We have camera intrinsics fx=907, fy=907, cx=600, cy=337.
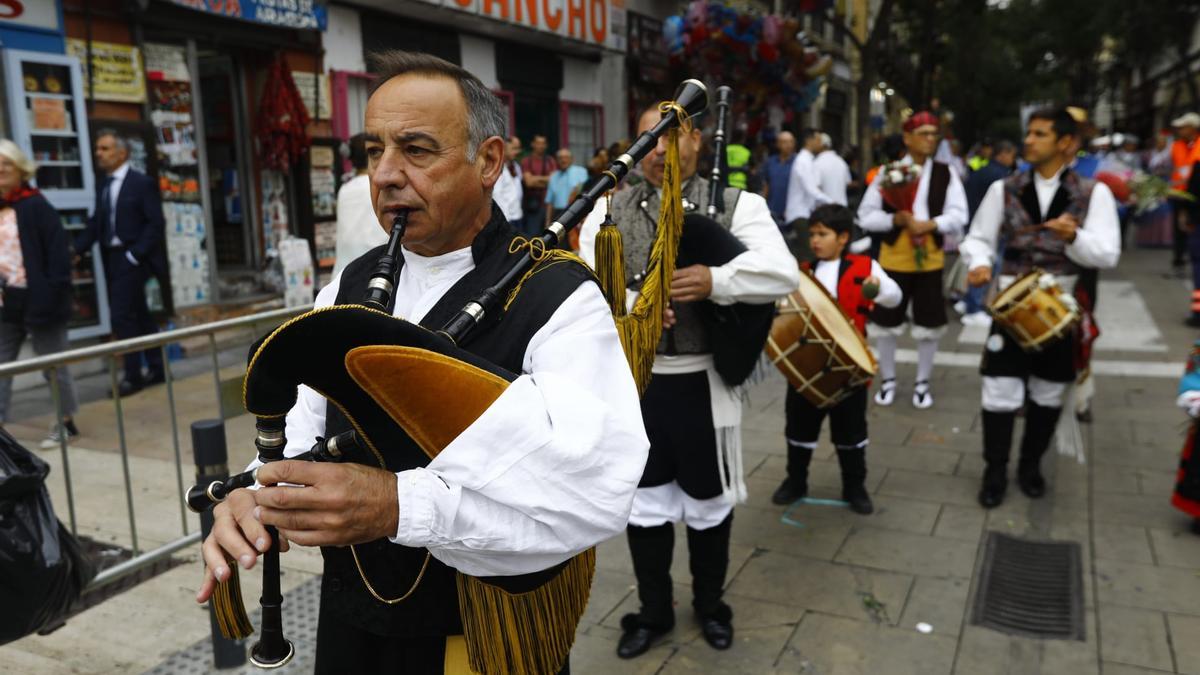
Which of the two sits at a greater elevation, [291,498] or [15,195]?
[15,195]

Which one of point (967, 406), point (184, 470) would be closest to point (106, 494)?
point (184, 470)

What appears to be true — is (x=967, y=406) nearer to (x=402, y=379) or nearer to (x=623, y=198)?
(x=623, y=198)

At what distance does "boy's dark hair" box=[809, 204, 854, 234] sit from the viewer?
5.07m

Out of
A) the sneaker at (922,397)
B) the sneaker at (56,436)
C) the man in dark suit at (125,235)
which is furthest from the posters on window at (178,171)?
the sneaker at (922,397)

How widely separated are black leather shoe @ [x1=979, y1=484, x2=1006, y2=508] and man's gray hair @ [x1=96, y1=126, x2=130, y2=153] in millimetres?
6394

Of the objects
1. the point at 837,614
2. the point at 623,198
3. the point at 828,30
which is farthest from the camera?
the point at 828,30

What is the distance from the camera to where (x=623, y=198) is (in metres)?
3.30

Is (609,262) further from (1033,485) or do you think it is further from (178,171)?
(178,171)

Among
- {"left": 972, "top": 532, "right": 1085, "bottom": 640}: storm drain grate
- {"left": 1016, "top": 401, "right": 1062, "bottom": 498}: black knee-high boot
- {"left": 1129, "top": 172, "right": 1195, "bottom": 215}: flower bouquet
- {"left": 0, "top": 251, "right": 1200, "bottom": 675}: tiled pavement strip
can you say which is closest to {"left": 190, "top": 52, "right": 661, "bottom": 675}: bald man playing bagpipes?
{"left": 0, "top": 251, "right": 1200, "bottom": 675}: tiled pavement strip

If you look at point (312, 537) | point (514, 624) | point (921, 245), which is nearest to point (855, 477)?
point (921, 245)

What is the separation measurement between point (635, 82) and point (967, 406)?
10.6 m

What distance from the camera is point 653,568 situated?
337cm

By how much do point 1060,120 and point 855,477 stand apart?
2099 millimetres

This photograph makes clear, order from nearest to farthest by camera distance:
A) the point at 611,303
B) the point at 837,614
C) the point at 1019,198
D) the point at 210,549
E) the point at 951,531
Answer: the point at 210,549, the point at 611,303, the point at 837,614, the point at 951,531, the point at 1019,198
